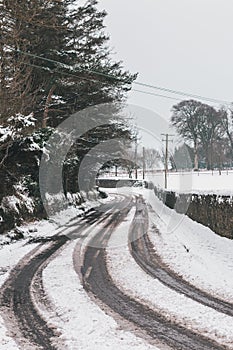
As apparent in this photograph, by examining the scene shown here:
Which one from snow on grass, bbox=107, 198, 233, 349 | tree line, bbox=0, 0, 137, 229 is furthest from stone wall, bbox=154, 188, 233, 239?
tree line, bbox=0, 0, 137, 229

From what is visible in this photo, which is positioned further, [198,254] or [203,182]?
[203,182]

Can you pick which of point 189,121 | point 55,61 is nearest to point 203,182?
point 189,121

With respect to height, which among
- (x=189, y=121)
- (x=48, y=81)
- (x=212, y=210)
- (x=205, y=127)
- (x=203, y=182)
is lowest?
(x=212, y=210)

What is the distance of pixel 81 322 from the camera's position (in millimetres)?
5703

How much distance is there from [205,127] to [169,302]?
6852 cm

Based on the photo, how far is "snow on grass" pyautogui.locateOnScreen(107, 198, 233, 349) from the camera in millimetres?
5410

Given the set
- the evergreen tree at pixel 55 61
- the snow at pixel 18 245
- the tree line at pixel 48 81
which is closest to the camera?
the snow at pixel 18 245

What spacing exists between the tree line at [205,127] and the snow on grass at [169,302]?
6425 cm

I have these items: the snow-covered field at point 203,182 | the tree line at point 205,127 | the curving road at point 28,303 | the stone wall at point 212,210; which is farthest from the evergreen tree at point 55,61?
the tree line at point 205,127

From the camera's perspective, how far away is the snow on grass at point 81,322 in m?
4.94

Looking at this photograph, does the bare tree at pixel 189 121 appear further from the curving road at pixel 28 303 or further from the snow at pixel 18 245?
the curving road at pixel 28 303

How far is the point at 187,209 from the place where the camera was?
62.3 ft

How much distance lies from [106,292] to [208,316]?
82.1 inches

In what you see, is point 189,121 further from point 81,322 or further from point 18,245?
point 81,322
